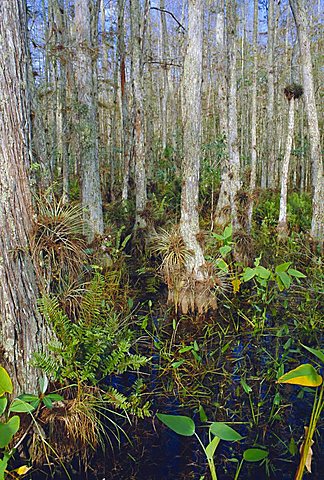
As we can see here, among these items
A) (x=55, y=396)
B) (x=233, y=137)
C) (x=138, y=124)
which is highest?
(x=138, y=124)

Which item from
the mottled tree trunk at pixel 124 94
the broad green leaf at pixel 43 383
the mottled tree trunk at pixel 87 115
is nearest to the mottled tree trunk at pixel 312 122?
the mottled tree trunk at pixel 124 94

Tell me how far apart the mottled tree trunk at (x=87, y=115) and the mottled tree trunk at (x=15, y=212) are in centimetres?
376

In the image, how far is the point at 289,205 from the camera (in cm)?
1253

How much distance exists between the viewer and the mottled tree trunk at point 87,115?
6.86m

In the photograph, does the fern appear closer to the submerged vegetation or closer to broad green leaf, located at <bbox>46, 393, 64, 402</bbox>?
the submerged vegetation

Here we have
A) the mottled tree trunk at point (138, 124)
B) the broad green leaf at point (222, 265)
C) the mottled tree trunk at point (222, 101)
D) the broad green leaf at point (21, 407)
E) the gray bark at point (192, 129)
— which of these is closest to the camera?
the broad green leaf at point (21, 407)

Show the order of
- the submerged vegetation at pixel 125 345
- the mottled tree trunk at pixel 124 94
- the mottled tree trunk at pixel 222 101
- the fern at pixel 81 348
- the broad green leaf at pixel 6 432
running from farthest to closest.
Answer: the mottled tree trunk at pixel 124 94 < the mottled tree trunk at pixel 222 101 < the fern at pixel 81 348 < the submerged vegetation at pixel 125 345 < the broad green leaf at pixel 6 432

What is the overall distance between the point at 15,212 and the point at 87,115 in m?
4.57

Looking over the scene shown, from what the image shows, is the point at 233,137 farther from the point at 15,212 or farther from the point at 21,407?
the point at 21,407

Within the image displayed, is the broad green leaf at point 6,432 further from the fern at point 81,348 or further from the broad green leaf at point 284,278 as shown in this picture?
the broad green leaf at point 284,278

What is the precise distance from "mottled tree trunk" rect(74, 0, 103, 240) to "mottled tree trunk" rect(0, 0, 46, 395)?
3759mm

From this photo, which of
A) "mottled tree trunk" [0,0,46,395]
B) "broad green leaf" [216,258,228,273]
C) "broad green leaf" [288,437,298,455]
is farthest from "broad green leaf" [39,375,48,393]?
"broad green leaf" [216,258,228,273]

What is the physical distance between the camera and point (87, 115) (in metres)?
7.05

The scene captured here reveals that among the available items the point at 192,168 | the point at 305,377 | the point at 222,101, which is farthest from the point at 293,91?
the point at 305,377
